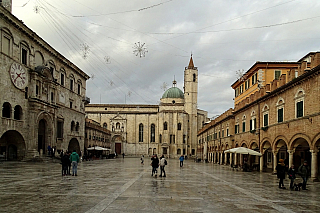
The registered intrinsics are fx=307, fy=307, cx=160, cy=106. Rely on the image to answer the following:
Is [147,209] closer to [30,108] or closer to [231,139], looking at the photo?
[30,108]

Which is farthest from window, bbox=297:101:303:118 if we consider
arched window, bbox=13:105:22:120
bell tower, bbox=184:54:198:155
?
bell tower, bbox=184:54:198:155

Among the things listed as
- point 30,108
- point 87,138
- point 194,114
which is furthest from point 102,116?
point 30,108

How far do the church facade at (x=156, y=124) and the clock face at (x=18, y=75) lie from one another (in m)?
60.1

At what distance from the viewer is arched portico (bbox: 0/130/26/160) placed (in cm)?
3372

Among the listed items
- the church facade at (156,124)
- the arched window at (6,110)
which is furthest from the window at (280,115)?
the church facade at (156,124)

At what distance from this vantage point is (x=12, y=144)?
34.6 meters

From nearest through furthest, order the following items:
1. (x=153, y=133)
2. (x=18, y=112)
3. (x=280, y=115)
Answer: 1. (x=280, y=115)
2. (x=18, y=112)
3. (x=153, y=133)

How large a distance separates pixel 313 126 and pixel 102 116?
8121cm

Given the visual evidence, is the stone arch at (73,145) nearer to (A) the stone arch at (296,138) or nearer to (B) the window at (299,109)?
(A) the stone arch at (296,138)

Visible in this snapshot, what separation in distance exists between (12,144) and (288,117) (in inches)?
Result: 1136

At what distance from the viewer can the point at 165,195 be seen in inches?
485

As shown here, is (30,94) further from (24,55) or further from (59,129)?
(59,129)

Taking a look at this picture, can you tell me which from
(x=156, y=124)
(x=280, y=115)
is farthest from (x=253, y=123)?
(x=156, y=124)

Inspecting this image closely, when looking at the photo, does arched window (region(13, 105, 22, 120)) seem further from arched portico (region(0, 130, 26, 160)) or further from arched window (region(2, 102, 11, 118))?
arched portico (region(0, 130, 26, 160))
